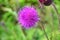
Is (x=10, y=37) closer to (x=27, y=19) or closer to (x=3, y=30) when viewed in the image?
(x=3, y=30)

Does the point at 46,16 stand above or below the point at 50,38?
below

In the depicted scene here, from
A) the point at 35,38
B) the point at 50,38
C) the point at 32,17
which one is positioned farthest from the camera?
the point at 35,38

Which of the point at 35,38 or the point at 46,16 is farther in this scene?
the point at 46,16

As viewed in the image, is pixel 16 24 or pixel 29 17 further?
pixel 16 24


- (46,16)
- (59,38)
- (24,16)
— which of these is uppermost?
(24,16)

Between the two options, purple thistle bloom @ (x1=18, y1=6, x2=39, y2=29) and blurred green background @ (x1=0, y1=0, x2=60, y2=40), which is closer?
purple thistle bloom @ (x1=18, y1=6, x2=39, y2=29)

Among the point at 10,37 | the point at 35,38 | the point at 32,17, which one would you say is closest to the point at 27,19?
the point at 32,17

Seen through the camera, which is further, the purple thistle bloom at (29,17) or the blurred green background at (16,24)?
the blurred green background at (16,24)

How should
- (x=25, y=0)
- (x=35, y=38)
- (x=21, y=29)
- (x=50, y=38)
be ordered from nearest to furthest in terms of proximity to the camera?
(x=50, y=38) < (x=35, y=38) < (x=21, y=29) < (x=25, y=0)

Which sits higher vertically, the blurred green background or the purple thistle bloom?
the purple thistle bloom

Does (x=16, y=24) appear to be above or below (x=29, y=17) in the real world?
below

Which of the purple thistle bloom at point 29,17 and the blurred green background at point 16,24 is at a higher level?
the purple thistle bloom at point 29,17
